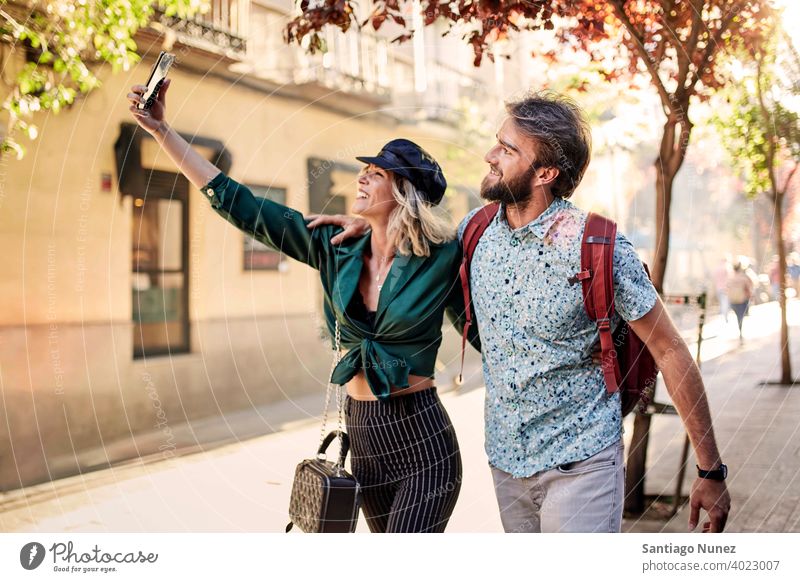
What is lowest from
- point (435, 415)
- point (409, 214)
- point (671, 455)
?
point (671, 455)

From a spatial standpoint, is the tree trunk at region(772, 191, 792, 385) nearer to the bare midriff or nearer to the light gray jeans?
the light gray jeans

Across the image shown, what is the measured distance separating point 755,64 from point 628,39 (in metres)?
0.49

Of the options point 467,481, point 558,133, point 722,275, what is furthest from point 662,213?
point 467,481

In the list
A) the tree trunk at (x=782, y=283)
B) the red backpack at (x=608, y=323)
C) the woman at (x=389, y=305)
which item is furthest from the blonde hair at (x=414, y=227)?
the tree trunk at (x=782, y=283)

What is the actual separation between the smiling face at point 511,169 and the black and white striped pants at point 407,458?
1.94 feet

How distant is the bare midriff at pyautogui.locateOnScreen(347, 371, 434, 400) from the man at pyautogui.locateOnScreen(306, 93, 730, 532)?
0.20 m

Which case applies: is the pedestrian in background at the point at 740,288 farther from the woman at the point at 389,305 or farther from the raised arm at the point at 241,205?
the raised arm at the point at 241,205

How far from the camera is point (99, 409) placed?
536 centimetres

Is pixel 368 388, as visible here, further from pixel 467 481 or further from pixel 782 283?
pixel 467 481

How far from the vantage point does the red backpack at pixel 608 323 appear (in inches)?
83.0

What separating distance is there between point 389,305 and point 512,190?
46 centimetres

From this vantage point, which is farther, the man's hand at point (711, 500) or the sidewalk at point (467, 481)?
the sidewalk at point (467, 481)

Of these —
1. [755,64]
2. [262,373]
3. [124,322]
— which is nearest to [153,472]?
[124,322]
